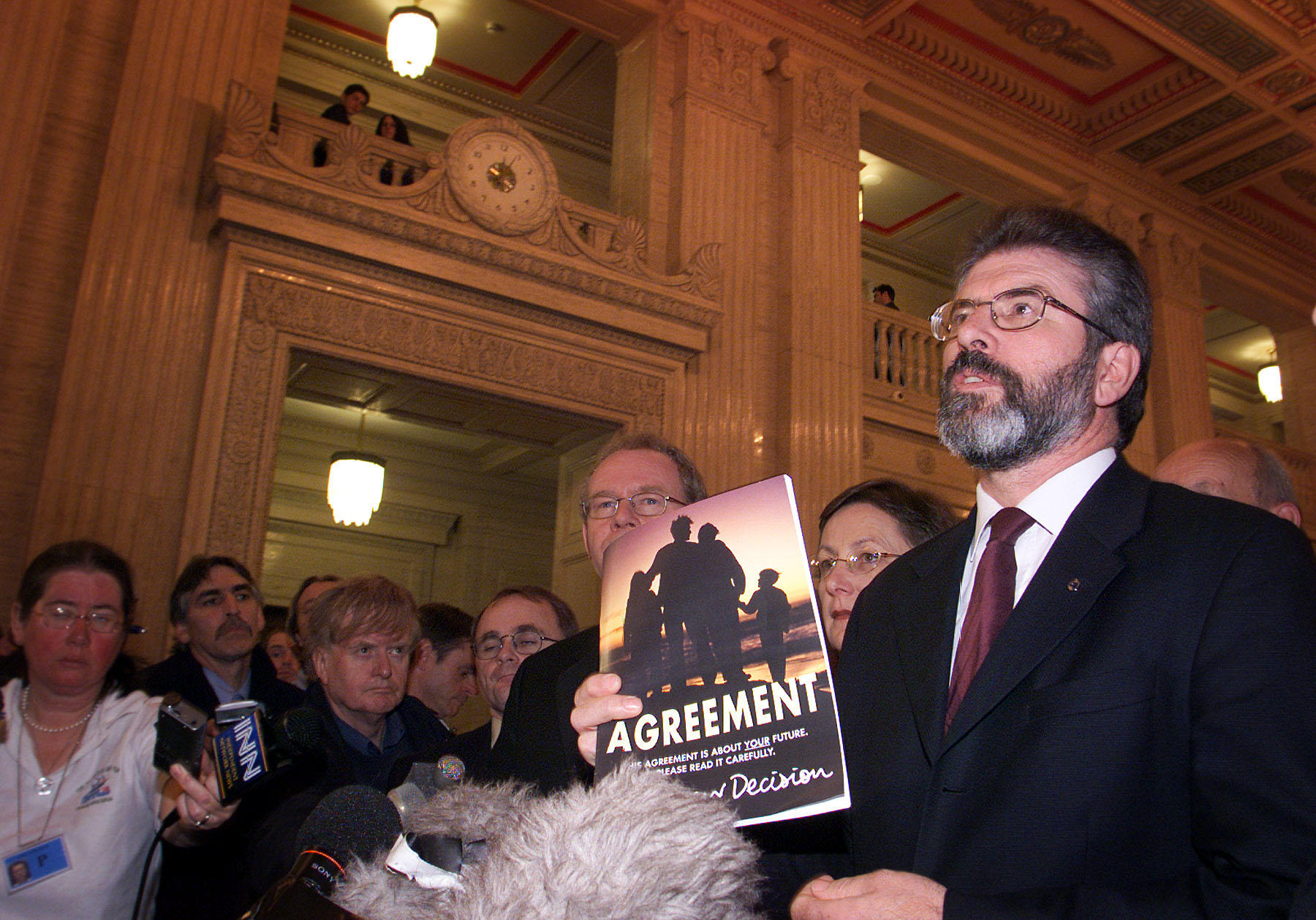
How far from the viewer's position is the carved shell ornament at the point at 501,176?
6520mm

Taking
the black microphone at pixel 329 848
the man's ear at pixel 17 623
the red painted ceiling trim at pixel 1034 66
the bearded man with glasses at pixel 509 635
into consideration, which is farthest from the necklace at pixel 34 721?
the red painted ceiling trim at pixel 1034 66

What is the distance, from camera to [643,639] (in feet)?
4.05

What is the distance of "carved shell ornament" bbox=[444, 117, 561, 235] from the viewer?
6520mm

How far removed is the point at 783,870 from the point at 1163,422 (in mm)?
9875

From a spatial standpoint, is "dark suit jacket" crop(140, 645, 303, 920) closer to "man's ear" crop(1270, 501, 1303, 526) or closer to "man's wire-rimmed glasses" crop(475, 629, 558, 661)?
"man's wire-rimmed glasses" crop(475, 629, 558, 661)

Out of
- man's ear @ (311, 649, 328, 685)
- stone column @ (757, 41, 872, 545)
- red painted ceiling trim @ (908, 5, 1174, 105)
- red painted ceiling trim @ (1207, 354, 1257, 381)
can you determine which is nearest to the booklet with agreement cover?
man's ear @ (311, 649, 328, 685)

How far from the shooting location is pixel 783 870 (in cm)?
144

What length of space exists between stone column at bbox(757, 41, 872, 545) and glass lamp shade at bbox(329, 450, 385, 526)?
10.9ft

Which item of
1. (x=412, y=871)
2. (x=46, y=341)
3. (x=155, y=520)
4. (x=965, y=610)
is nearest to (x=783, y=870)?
(x=965, y=610)

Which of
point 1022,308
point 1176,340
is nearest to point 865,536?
point 1022,308

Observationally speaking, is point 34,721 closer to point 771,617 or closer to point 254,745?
point 254,745

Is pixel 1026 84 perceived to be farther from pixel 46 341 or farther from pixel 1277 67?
pixel 46 341

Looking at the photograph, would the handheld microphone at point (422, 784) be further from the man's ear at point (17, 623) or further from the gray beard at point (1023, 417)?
the man's ear at point (17, 623)

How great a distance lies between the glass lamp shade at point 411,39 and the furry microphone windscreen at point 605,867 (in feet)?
22.9
